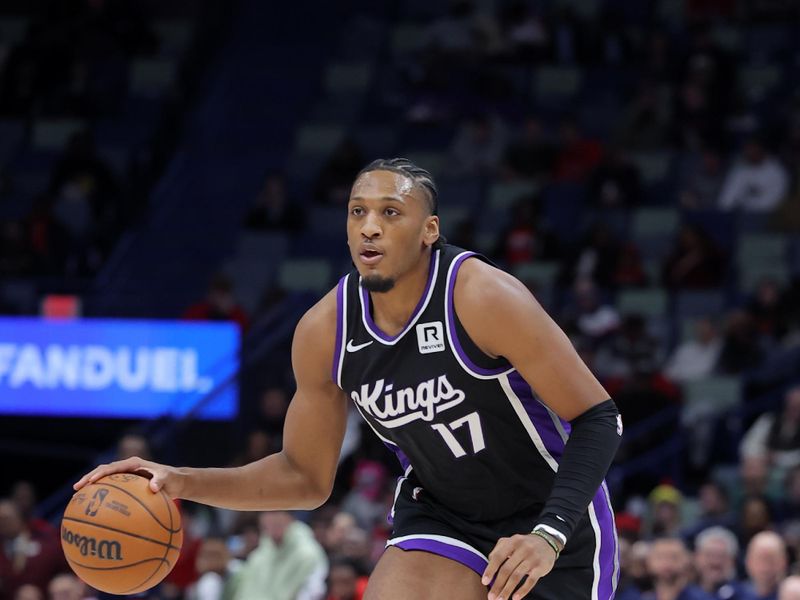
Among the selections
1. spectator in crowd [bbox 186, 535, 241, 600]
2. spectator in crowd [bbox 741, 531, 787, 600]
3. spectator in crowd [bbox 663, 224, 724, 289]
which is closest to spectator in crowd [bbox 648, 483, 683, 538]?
spectator in crowd [bbox 741, 531, 787, 600]

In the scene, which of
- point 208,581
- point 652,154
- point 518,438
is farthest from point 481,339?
point 652,154

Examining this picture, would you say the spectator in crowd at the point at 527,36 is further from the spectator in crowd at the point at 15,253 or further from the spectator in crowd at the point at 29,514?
the spectator in crowd at the point at 29,514

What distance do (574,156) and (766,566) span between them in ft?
23.8

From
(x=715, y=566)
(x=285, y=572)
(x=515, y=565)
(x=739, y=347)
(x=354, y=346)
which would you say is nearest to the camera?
(x=515, y=565)

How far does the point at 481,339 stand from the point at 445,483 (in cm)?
53

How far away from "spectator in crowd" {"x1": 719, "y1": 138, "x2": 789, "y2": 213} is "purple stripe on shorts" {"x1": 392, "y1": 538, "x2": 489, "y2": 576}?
32.2 ft

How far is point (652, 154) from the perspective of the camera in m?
15.1

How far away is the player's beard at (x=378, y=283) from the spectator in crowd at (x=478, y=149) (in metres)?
11.0

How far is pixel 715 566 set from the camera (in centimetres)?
900

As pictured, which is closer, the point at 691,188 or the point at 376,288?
the point at 376,288

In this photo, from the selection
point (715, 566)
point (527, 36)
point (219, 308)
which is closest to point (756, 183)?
point (527, 36)

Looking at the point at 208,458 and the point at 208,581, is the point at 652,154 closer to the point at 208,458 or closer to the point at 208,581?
the point at 208,458

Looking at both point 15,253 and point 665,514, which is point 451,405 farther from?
point 15,253

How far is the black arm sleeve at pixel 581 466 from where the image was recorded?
4.40m
